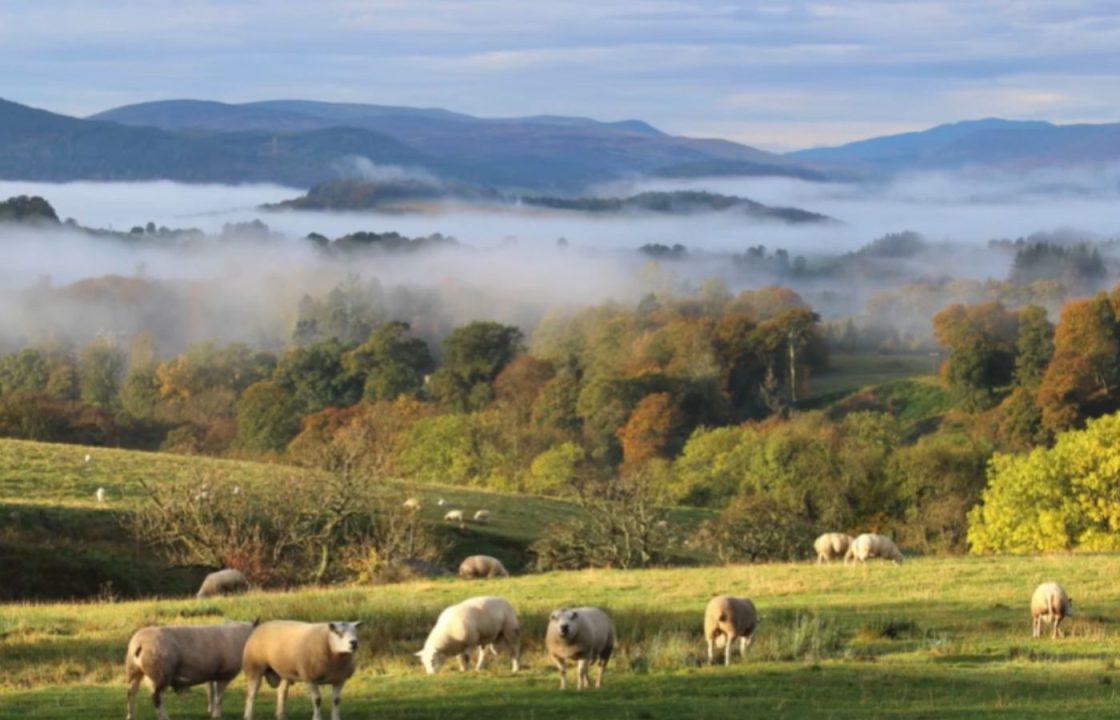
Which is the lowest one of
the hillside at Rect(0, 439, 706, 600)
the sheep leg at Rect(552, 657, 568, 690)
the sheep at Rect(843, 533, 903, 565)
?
the hillside at Rect(0, 439, 706, 600)

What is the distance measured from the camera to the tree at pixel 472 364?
139625 millimetres

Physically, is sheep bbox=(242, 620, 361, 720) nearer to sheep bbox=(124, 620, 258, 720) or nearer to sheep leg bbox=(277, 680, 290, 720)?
sheep leg bbox=(277, 680, 290, 720)

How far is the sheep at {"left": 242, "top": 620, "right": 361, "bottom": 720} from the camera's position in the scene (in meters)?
19.7

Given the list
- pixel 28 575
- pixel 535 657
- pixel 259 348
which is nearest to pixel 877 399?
pixel 259 348

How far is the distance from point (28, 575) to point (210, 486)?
7.33 metres

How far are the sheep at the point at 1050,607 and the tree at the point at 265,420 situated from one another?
324 ft

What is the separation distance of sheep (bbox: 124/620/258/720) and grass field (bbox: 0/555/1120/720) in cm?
63

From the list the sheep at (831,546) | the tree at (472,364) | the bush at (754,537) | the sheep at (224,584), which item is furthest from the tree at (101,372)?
the sheep at (224,584)

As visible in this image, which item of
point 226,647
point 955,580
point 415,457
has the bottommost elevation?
point 415,457

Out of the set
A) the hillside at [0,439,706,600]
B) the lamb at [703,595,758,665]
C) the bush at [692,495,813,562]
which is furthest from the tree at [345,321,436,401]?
the lamb at [703,595,758,665]

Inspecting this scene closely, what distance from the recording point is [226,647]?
2056cm

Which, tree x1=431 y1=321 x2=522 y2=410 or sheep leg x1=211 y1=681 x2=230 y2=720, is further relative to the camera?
tree x1=431 y1=321 x2=522 y2=410

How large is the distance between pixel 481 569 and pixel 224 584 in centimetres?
867

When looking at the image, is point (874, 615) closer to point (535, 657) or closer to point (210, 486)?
point (535, 657)
